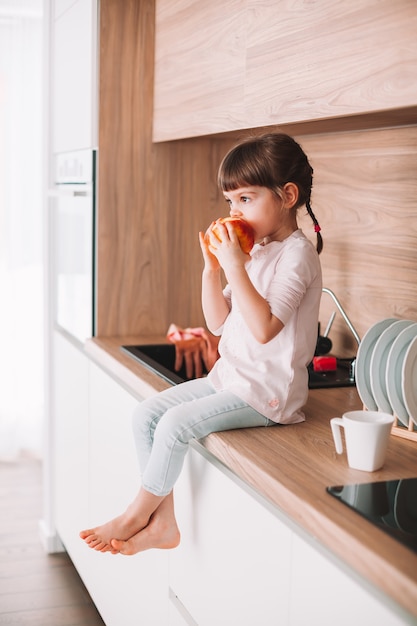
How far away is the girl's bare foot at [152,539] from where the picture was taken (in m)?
1.69

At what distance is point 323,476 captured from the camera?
4.35 feet

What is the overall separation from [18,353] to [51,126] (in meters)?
A: 1.51

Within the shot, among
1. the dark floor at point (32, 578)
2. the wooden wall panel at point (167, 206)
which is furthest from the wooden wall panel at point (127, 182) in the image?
the dark floor at point (32, 578)

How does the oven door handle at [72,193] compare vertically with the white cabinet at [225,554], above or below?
above

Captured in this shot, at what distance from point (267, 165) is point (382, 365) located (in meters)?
0.46

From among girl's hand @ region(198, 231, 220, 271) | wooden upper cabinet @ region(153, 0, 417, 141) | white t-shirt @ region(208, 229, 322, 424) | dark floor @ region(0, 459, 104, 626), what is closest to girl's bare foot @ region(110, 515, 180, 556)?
white t-shirt @ region(208, 229, 322, 424)

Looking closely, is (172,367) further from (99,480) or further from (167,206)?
(167,206)

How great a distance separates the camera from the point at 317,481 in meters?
1.30

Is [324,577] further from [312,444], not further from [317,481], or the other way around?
[312,444]

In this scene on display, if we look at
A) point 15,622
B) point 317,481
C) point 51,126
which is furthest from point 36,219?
point 317,481

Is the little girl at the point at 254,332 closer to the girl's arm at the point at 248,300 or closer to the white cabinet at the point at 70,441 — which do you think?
the girl's arm at the point at 248,300

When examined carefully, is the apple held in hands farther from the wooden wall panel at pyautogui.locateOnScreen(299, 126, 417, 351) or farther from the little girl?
the wooden wall panel at pyautogui.locateOnScreen(299, 126, 417, 351)

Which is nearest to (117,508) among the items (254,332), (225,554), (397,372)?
(225,554)

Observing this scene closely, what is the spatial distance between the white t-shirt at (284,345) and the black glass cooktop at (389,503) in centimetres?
37
